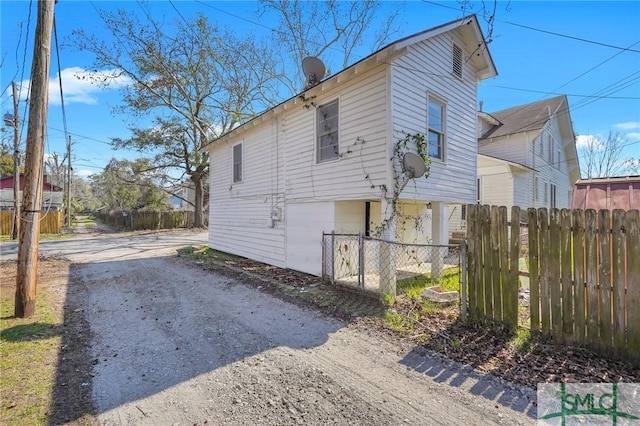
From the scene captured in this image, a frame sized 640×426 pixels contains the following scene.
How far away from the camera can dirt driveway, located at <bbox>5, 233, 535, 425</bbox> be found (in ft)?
8.63

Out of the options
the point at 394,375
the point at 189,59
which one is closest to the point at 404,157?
the point at 394,375

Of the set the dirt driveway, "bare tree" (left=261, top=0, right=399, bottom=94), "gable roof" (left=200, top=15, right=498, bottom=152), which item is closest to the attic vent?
"gable roof" (left=200, top=15, right=498, bottom=152)

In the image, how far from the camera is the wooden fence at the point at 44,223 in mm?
19391

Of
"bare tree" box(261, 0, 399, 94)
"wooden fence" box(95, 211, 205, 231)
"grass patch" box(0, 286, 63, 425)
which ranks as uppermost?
"bare tree" box(261, 0, 399, 94)

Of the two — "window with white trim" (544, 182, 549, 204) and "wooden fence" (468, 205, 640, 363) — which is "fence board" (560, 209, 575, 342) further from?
"window with white trim" (544, 182, 549, 204)

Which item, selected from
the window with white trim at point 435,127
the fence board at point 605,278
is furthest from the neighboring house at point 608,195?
the window with white trim at point 435,127

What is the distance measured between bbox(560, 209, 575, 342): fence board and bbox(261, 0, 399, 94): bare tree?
16.1 m

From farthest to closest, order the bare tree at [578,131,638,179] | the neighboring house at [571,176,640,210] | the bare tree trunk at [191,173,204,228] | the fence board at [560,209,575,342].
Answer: the bare tree at [578,131,638,179] → the bare tree trunk at [191,173,204,228] → the neighboring house at [571,176,640,210] → the fence board at [560,209,575,342]

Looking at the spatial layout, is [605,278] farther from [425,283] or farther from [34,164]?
[34,164]

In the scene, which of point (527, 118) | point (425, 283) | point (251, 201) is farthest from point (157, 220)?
point (527, 118)

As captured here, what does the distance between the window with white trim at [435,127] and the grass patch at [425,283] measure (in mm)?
2933

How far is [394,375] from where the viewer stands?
3277 mm

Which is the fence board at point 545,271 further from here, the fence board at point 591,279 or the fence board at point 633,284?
the fence board at point 633,284

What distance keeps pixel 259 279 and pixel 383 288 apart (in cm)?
322
